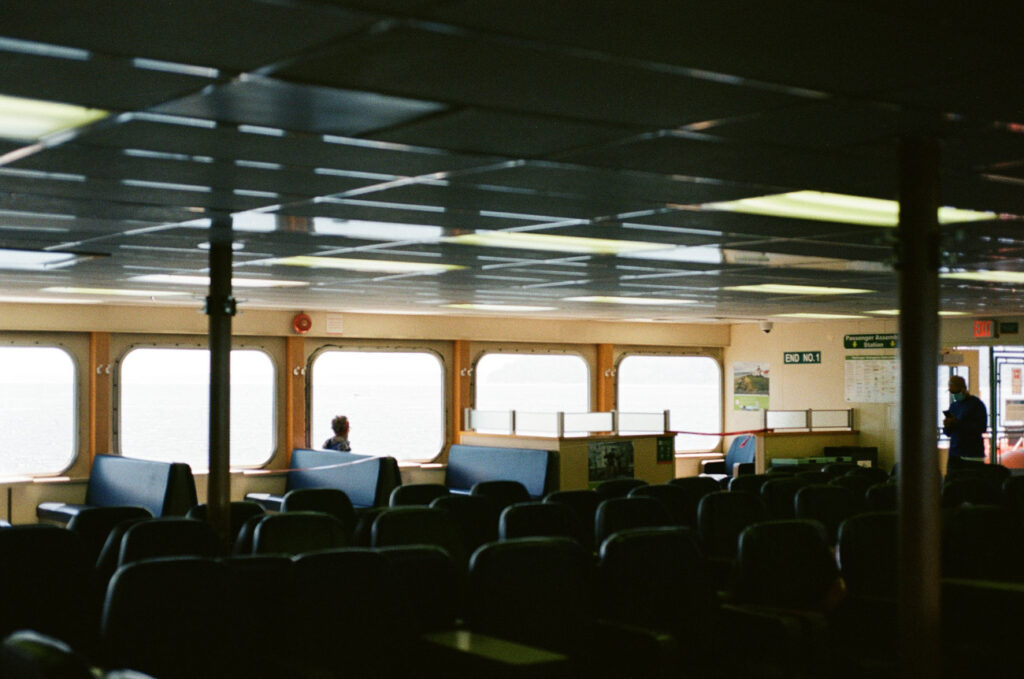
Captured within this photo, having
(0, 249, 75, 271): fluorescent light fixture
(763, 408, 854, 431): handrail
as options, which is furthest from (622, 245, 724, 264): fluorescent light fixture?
(763, 408, 854, 431): handrail

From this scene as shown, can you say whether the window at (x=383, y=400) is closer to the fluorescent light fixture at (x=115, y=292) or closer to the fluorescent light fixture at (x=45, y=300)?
the fluorescent light fixture at (x=45, y=300)

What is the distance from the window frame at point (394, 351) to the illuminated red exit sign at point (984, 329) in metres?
7.73

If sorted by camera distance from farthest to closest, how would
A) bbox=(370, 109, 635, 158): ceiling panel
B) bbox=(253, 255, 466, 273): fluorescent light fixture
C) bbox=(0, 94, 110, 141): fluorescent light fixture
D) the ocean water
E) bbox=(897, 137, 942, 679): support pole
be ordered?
the ocean water → bbox=(253, 255, 466, 273): fluorescent light fixture → bbox=(897, 137, 942, 679): support pole → bbox=(370, 109, 635, 158): ceiling panel → bbox=(0, 94, 110, 141): fluorescent light fixture

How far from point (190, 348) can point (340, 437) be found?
269cm

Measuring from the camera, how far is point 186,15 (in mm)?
3105

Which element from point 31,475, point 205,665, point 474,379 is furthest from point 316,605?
point 474,379

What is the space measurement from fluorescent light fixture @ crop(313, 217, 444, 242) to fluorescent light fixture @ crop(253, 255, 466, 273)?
1.48 m

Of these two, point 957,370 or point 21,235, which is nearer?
point 21,235

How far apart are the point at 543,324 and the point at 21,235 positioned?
11.4 m

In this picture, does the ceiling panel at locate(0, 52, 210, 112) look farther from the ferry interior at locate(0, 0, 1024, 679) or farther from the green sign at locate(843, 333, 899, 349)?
the green sign at locate(843, 333, 899, 349)

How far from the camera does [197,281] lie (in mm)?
11578

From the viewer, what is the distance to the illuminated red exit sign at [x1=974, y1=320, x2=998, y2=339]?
16.6 m

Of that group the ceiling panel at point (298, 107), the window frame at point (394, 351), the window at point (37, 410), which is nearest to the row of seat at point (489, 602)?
the ceiling panel at point (298, 107)

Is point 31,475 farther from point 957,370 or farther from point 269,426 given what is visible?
point 957,370
